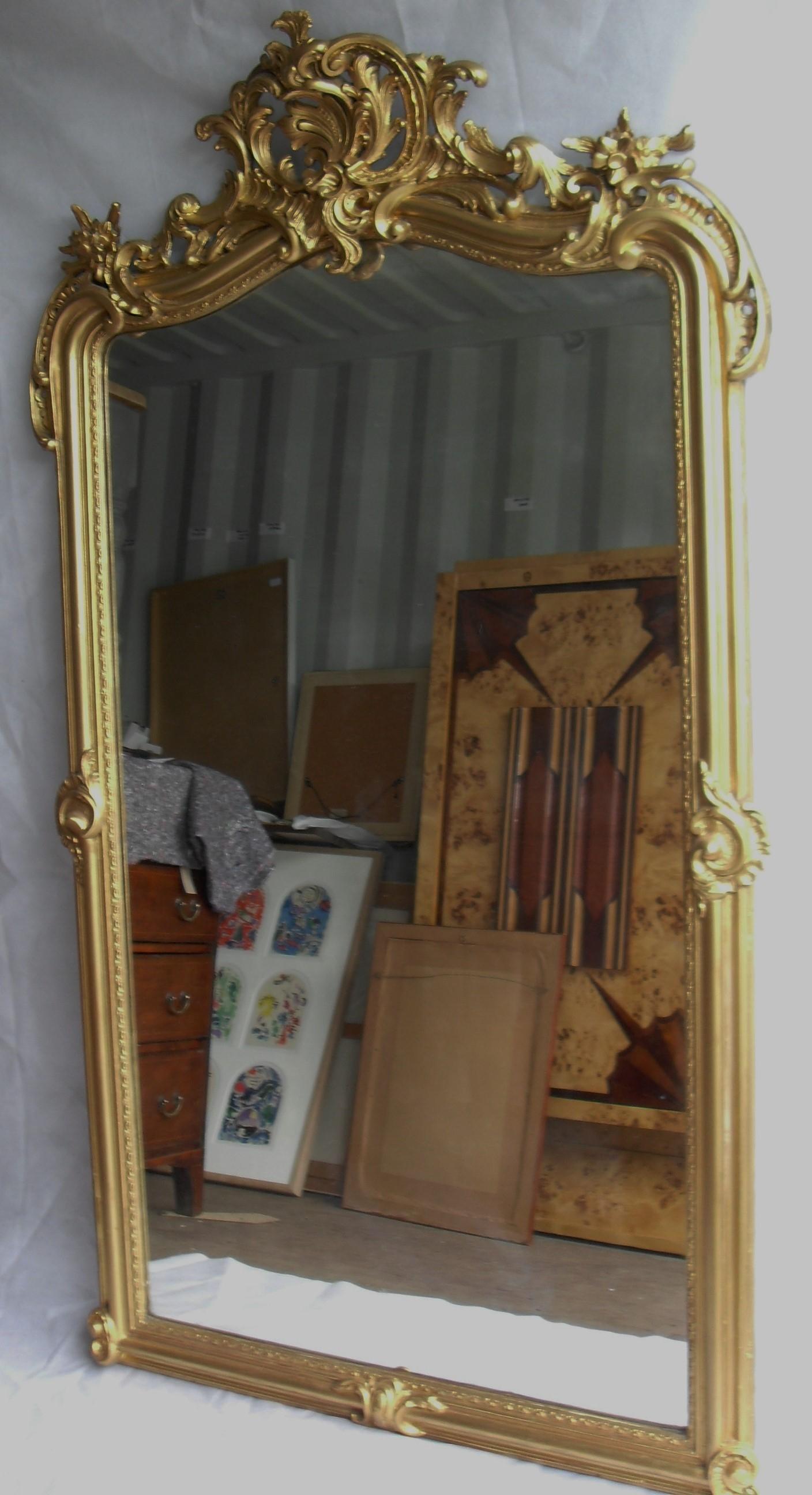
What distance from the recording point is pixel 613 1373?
1391mm

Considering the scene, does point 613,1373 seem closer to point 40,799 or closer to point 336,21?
point 40,799

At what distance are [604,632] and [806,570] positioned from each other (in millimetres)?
224

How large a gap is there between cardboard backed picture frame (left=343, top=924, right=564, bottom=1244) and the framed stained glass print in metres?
0.06

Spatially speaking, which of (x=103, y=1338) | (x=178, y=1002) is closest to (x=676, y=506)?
(x=178, y=1002)

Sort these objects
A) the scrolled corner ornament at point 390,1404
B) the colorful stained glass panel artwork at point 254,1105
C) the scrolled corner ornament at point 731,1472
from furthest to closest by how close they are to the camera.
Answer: the colorful stained glass panel artwork at point 254,1105 → the scrolled corner ornament at point 390,1404 → the scrolled corner ornament at point 731,1472

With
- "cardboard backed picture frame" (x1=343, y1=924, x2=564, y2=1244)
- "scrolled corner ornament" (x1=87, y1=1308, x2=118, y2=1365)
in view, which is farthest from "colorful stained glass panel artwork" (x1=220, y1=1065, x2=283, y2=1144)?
A: "scrolled corner ornament" (x1=87, y1=1308, x2=118, y2=1365)

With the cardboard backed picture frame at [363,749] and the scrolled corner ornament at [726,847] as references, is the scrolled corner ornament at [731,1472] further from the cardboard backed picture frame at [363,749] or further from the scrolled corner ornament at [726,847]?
the cardboard backed picture frame at [363,749]

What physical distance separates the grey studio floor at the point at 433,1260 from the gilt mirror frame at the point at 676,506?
0.04 meters

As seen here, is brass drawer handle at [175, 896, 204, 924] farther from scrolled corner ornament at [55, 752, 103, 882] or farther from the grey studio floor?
the grey studio floor

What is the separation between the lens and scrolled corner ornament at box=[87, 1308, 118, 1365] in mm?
1633

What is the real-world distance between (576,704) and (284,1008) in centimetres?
53

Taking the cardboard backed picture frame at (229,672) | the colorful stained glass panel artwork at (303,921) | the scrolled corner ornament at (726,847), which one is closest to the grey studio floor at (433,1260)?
the colorful stained glass panel artwork at (303,921)

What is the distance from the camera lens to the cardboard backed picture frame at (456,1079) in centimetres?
140

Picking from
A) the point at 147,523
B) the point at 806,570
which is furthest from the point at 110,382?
the point at 806,570
